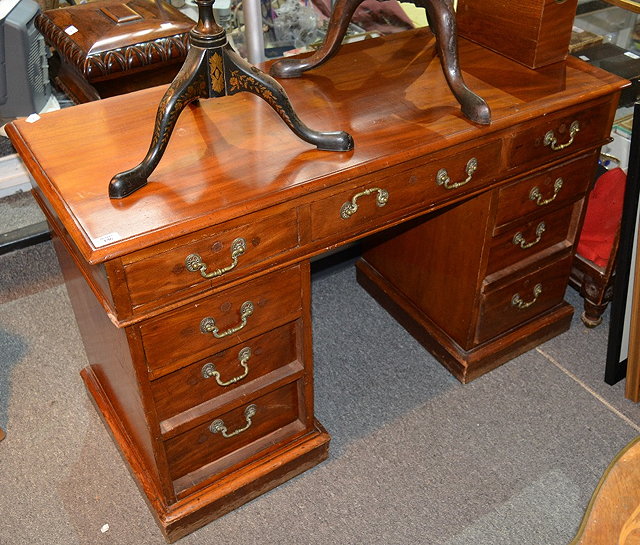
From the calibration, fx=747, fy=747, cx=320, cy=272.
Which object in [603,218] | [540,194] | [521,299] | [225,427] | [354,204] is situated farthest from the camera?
[603,218]

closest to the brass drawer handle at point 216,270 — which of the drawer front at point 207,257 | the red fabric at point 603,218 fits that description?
the drawer front at point 207,257

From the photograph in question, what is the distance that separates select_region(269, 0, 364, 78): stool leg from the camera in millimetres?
1779

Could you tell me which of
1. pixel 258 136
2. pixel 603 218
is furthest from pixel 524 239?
pixel 258 136

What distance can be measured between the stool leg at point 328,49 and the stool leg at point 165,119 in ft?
1.26

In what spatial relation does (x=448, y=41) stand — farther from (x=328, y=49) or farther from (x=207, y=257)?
(x=207, y=257)

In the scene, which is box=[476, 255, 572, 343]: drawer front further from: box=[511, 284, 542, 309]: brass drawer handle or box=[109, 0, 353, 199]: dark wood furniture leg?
box=[109, 0, 353, 199]: dark wood furniture leg

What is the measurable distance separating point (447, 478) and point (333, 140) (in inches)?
38.2

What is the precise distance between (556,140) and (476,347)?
0.66 m

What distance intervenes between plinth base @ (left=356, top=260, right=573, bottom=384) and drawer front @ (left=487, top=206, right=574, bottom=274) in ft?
0.87

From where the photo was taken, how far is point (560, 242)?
2.16m

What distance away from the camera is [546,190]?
76.7 inches

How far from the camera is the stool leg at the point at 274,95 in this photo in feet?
4.88

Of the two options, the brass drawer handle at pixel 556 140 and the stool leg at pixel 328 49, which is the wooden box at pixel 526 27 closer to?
the brass drawer handle at pixel 556 140

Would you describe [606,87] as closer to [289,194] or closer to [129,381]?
[289,194]
